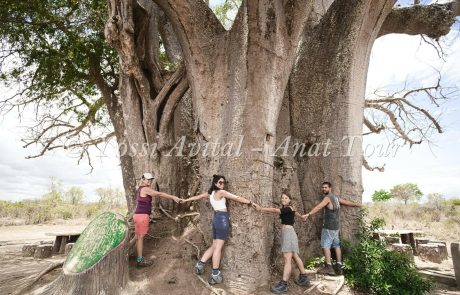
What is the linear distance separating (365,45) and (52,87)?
628 centimetres

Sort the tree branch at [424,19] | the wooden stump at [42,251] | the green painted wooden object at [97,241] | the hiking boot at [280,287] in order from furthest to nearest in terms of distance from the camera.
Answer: the wooden stump at [42,251] < the tree branch at [424,19] < the hiking boot at [280,287] < the green painted wooden object at [97,241]

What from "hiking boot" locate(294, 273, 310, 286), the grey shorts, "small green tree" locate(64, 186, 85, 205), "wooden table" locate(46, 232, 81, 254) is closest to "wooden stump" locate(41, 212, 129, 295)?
the grey shorts

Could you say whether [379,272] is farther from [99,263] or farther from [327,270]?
[99,263]

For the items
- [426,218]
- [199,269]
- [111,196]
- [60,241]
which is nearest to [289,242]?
[199,269]

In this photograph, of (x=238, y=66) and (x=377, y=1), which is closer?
(x=238, y=66)

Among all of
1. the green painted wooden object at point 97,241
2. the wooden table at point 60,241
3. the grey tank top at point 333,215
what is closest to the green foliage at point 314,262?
the grey tank top at point 333,215

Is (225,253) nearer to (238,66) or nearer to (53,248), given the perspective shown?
(238,66)

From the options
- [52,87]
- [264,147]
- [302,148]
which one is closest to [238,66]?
[264,147]

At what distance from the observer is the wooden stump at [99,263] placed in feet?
11.6

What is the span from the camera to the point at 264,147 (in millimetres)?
4148

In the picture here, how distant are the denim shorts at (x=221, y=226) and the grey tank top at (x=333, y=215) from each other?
158 cm

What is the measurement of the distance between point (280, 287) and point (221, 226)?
1.04m

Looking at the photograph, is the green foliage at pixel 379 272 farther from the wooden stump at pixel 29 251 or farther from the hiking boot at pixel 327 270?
the wooden stump at pixel 29 251

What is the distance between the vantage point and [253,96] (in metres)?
4.20
